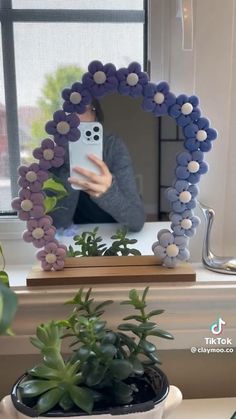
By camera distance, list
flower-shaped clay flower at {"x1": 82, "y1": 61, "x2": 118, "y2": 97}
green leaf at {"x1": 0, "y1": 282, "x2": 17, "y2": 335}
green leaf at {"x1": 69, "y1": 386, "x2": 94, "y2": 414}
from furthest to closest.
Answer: flower-shaped clay flower at {"x1": 82, "y1": 61, "x2": 118, "y2": 97}
green leaf at {"x1": 69, "y1": 386, "x2": 94, "y2": 414}
green leaf at {"x1": 0, "y1": 282, "x2": 17, "y2": 335}

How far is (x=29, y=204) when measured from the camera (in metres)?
0.70

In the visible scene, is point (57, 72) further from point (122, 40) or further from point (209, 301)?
point (209, 301)

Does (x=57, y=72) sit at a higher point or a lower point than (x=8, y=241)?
higher

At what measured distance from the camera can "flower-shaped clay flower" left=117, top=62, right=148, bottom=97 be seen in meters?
0.67

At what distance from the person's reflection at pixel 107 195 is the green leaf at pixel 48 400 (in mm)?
280

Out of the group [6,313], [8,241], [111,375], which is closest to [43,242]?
[8,241]

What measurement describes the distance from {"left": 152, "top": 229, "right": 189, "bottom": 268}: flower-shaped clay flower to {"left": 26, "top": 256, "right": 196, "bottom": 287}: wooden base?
0.02 m

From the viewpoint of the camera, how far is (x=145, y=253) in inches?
30.9

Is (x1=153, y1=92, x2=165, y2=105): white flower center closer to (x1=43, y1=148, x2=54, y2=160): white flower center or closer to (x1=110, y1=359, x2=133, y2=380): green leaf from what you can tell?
(x1=43, y1=148, x2=54, y2=160): white flower center

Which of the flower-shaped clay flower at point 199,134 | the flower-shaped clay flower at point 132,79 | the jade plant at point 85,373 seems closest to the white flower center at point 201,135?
the flower-shaped clay flower at point 199,134

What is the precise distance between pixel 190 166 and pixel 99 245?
21 centimetres

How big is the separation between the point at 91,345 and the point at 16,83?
47cm

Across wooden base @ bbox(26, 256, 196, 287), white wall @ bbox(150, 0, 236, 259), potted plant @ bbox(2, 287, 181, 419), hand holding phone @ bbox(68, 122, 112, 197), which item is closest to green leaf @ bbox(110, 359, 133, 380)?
potted plant @ bbox(2, 287, 181, 419)

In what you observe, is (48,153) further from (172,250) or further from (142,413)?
(142,413)
